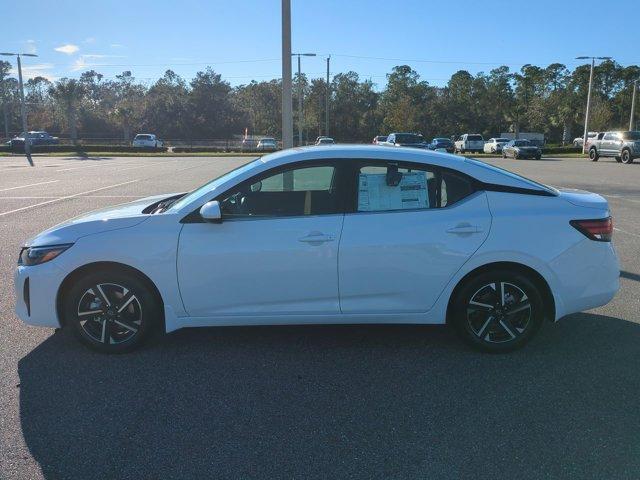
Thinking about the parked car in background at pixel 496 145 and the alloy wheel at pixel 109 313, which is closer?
the alloy wheel at pixel 109 313

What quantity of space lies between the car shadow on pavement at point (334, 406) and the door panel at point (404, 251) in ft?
1.74

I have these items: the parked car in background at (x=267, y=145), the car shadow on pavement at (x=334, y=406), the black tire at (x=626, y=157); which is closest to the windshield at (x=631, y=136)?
the black tire at (x=626, y=157)

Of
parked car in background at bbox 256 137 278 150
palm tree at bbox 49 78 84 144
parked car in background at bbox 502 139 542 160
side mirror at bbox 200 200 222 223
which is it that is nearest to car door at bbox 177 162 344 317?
side mirror at bbox 200 200 222 223

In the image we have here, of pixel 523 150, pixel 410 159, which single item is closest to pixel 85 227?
pixel 410 159

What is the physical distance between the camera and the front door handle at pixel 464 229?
414 centimetres

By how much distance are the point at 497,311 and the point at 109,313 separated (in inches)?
117

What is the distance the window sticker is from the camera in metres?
4.24

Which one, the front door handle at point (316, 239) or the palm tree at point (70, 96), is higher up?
the palm tree at point (70, 96)

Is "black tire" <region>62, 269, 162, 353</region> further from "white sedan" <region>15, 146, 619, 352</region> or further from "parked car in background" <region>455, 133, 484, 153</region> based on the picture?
"parked car in background" <region>455, 133, 484, 153</region>

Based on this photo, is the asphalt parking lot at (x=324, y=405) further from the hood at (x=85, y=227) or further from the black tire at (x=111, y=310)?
the hood at (x=85, y=227)

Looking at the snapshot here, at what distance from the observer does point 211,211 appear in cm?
402

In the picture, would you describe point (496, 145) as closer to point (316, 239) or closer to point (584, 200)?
point (584, 200)

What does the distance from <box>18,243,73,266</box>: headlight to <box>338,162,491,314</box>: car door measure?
2121 millimetres

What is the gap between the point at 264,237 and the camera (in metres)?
4.11
